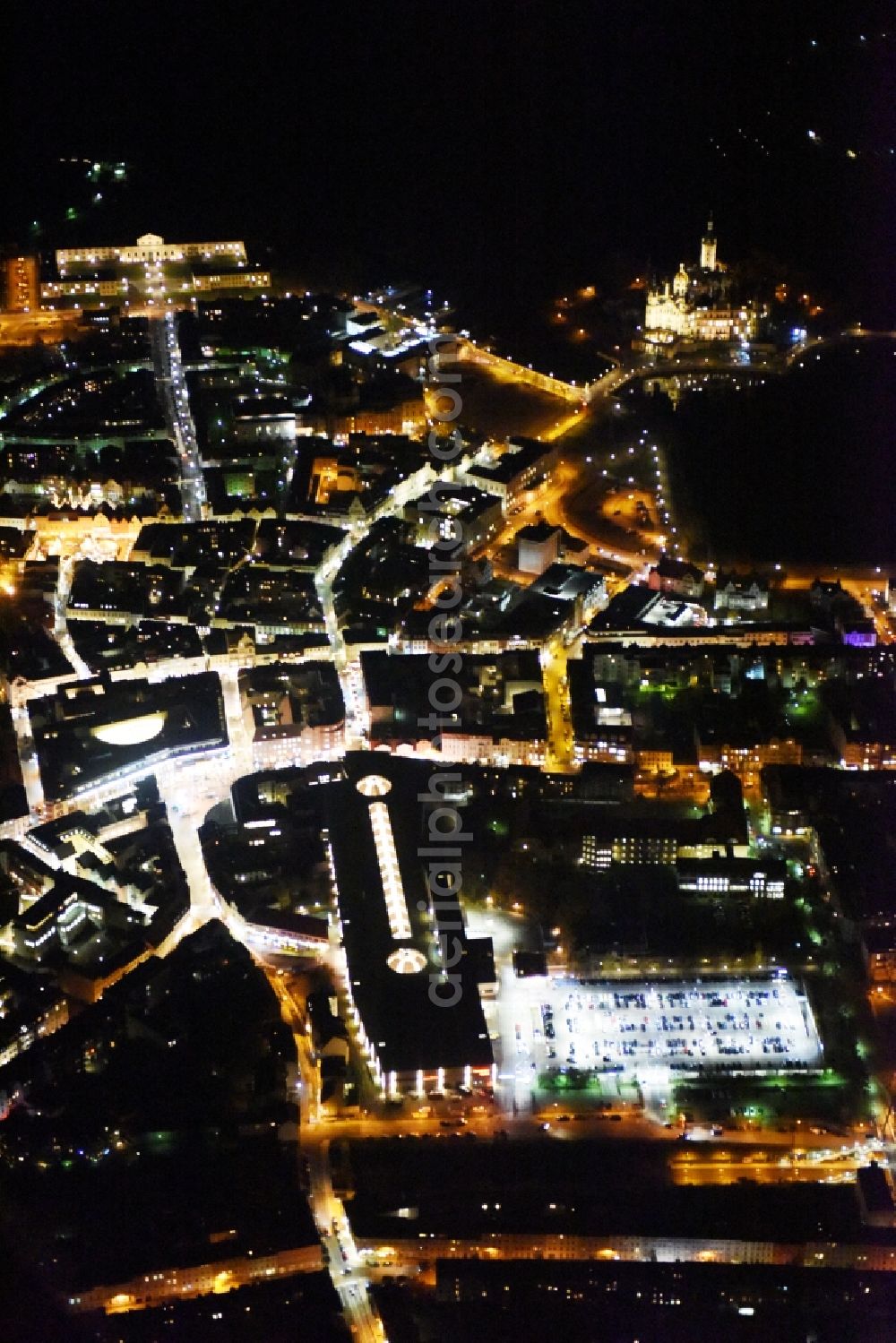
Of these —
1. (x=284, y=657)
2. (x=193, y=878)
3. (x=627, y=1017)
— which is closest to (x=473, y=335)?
(x=284, y=657)

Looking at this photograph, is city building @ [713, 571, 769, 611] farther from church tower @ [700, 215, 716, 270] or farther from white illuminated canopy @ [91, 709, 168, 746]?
church tower @ [700, 215, 716, 270]

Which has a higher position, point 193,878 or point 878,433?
point 878,433

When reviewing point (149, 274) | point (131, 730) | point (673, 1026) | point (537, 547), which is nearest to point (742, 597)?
point (537, 547)

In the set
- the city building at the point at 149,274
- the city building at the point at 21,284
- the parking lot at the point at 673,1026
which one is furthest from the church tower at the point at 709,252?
the parking lot at the point at 673,1026

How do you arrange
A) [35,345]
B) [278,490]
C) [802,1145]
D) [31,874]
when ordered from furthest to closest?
[35,345], [278,490], [31,874], [802,1145]

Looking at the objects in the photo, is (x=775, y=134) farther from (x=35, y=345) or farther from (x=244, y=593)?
Answer: (x=244, y=593)

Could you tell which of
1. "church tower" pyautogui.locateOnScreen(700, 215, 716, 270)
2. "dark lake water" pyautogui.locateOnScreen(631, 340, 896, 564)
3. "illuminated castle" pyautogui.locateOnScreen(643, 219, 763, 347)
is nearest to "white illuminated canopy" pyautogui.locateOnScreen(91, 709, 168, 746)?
"dark lake water" pyautogui.locateOnScreen(631, 340, 896, 564)

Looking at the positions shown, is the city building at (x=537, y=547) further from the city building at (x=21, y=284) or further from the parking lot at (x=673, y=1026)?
the city building at (x=21, y=284)
